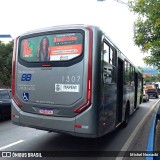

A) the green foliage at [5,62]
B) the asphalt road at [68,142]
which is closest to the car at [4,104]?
the asphalt road at [68,142]

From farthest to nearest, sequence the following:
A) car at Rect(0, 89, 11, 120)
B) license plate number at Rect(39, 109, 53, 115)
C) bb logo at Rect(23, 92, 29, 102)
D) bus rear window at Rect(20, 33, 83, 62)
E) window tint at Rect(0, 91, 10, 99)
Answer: window tint at Rect(0, 91, 10, 99)
car at Rect(0, 89, 11, 120)
bb logo at Rect(23, 92, 29, 102)
license plate number at Rect(39, 109, 53, 115)
bus rear window at Rect(20, 33, 83, 62)

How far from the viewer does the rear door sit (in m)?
5.79

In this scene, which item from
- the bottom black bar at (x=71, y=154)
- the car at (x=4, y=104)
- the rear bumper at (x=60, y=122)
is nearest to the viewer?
the rear bumper at (x=60, y=122)

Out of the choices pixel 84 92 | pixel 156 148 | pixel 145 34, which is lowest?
pixel 156 148

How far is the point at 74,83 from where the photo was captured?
5.78 meters

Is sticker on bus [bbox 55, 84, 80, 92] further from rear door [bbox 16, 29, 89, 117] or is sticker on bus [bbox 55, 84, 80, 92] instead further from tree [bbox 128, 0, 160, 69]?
tree [bbox 128, 0, 160, 69]

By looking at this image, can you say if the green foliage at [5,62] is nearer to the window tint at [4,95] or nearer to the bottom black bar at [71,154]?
the window tint at [4,95]

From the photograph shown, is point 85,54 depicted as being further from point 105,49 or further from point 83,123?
point 83,123

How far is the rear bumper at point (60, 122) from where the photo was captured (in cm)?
558

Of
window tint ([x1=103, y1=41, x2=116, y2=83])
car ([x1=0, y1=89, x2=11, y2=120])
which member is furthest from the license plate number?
car ([x1=0, y1=89, x2=11, y2=120])

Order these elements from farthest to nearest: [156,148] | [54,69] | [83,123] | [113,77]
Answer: [113,77], [54,69], [83,123], [156,148]

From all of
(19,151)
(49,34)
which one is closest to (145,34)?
(49,34)

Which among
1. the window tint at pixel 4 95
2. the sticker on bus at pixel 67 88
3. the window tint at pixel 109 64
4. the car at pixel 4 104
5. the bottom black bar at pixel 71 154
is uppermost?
the window tint at pixel 109 64

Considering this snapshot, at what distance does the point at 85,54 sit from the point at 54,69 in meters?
0.88
